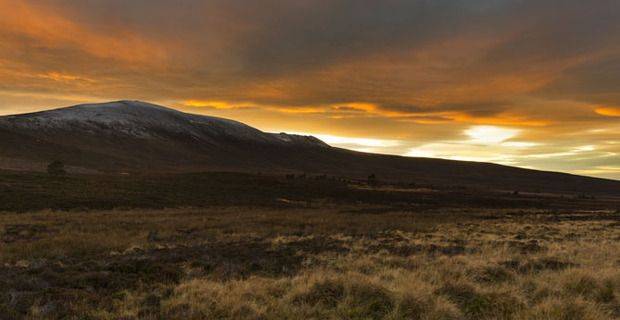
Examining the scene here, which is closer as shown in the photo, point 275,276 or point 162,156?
point 275,276

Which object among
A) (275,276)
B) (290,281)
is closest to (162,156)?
(275,276)

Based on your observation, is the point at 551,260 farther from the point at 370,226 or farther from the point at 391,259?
→ the point at 370,226

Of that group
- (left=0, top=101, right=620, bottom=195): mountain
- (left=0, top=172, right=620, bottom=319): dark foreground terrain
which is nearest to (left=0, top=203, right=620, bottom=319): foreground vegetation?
(left=0, top=172, right=620, bottom=319): dark foreground terrain

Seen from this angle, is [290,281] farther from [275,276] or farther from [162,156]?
[162,156]

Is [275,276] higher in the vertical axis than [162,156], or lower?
lower

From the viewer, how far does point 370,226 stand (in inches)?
1185

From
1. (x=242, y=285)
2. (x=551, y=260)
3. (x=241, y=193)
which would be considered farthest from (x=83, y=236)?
(x=241, y=193)

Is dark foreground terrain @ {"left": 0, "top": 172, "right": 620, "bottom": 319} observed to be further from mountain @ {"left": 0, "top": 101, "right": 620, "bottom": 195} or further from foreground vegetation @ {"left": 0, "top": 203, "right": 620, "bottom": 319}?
mountain @ {"left": 0, "top": 101, "right": 620, "bottom": 195}

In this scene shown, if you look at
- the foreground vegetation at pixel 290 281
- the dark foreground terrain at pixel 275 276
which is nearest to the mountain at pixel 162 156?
the dark foreground terrain at pixel 275 276

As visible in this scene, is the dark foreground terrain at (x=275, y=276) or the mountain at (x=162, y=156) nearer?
the dark foreground terrain at (x=275, y=276)

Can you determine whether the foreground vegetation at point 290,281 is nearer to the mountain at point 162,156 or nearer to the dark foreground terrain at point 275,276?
the dark foreground terrain at point 275,276

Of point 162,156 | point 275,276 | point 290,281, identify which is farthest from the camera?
point 162,156

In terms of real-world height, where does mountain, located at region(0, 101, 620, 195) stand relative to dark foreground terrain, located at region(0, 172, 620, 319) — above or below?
above

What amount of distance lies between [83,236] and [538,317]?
20189 mm
